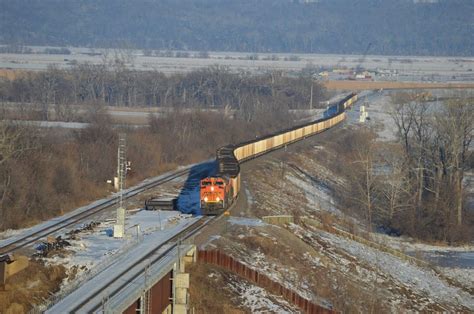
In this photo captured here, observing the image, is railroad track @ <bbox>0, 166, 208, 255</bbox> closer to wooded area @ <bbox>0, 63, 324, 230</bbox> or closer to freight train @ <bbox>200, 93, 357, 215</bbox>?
wooded area @ <bbox>0, 63, 324, 230</bbox>

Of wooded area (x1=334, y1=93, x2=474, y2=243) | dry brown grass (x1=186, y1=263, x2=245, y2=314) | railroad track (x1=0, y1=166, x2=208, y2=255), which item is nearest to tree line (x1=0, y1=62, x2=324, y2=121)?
wooded area (x1=334, y1=93, x2=474, y2=243)

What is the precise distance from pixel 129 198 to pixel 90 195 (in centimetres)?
203

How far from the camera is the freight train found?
38719mm

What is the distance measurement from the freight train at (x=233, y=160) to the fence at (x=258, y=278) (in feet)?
21.9

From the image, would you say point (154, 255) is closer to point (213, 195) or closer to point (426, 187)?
point (213, 195)

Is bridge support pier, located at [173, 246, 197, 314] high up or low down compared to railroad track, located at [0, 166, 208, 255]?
down

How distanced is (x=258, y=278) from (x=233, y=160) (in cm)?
1986

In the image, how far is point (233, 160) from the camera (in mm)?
51156

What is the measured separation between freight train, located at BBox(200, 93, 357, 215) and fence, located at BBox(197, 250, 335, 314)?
667cm

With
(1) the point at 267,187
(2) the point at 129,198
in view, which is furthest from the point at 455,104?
(2) the point at 129,198

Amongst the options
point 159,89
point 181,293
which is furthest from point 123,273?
point 159,89

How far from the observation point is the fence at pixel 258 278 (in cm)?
3106

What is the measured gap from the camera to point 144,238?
32875mm

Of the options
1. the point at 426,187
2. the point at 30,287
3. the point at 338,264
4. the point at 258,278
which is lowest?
the point at 338,264
